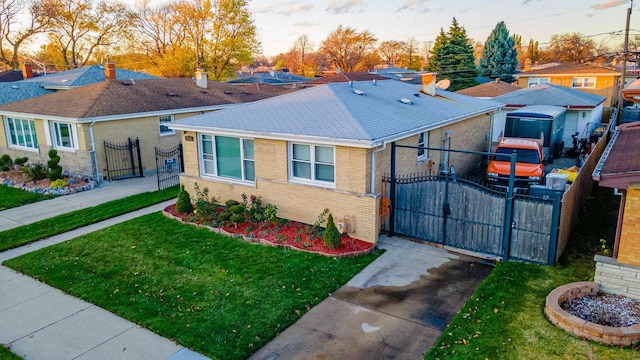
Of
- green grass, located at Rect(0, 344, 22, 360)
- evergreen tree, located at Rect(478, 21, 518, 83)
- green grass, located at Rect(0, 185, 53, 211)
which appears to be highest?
evergreen tree, located at Rect(478, 21, 518, 83)

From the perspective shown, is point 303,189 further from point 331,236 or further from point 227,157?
point 227,157

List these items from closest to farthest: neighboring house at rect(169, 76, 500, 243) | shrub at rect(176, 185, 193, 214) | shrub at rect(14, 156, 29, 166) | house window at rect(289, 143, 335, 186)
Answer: neighboring house at rect(169, 76, 500, 243) → house window at rect(289, 143, 335, 186) → shrub at rect(176, 185, 193, 214) → shrub at rect(14, 156, 29, 166)

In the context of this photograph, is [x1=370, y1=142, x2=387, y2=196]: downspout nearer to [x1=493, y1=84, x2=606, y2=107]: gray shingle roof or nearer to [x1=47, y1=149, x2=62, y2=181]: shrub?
[x1=47, y1=149, x2=62, y2=181]: shrub

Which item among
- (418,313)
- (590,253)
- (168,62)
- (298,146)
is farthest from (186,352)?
(168,62)

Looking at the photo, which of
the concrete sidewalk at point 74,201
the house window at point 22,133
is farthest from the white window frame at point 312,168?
the house window at point 22,133

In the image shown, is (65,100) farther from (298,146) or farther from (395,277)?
(395,277)

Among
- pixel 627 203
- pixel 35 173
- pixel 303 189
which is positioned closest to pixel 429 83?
pixel 303 189

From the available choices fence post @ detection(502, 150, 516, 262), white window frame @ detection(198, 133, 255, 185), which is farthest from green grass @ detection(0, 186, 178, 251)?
fence post @ detection(502, 150, 516, 262)

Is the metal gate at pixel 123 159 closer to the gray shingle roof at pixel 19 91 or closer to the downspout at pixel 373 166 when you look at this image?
the gray shingle roof at pixel 19 91
